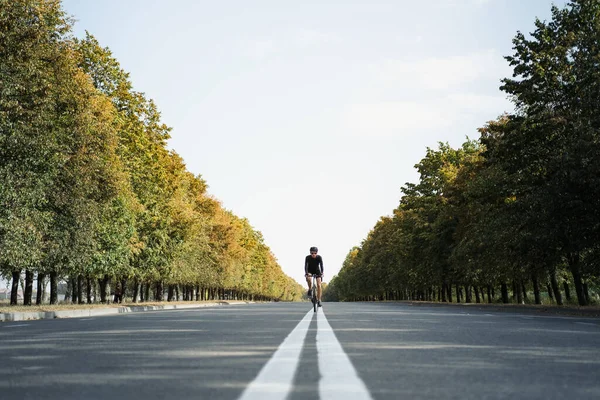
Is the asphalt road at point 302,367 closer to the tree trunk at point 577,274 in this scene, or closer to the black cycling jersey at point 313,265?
the black cycling jersey at point 313,265

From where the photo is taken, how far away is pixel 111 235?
124 ft

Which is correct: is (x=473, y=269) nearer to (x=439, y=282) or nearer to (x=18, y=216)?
(x=439, y=282)

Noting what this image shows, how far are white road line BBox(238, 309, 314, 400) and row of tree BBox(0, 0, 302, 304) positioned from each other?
2060 centimetres

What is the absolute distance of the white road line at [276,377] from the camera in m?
4.64

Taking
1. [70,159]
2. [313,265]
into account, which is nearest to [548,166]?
[313,265]

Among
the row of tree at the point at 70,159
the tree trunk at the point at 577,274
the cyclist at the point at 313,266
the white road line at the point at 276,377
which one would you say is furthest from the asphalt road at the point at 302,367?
the tree trunk at the point at 577,274

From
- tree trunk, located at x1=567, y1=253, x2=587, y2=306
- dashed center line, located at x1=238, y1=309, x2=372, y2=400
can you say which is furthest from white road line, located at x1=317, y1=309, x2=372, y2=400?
tree trunk, located at x1=567, y1=253, x2=587, y2=306

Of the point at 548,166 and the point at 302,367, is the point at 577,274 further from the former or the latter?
the point at 302,367

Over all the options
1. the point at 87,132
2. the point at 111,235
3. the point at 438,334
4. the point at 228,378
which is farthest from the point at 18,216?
→ the point at 228,378

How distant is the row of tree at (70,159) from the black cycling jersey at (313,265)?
11.3 m

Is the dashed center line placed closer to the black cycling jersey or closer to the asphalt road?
the asphalt road

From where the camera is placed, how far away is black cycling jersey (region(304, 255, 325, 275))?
22.5 metres

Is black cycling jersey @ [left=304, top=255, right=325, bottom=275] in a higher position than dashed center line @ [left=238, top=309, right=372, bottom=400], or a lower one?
higher

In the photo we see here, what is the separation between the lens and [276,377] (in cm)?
552
